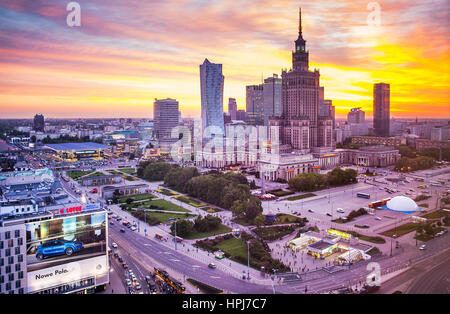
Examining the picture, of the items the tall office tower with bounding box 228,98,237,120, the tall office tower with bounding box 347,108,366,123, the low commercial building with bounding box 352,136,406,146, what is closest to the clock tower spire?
the low commercial building with bounding box 352,136,406,146

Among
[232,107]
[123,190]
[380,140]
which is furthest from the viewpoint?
[232,107]

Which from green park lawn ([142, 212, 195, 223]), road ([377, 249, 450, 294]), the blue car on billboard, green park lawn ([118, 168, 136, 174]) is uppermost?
the blue car on billboard

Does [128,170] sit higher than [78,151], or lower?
lower

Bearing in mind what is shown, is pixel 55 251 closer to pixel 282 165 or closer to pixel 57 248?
pixel 57 248

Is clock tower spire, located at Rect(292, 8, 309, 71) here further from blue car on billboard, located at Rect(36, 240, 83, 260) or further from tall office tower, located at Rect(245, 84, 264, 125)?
blue car on billboard, located at Rect(36, 240, 83, 260)

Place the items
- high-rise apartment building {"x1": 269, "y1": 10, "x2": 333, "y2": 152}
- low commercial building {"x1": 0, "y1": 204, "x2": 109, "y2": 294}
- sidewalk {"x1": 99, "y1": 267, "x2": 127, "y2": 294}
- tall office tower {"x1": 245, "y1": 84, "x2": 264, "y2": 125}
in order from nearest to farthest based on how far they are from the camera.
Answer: low commercial building {"x1": 0, "y1": 204, "x2": 109, "y2": 294}, sidewalk {"x1": 99, "y1": 267, "x2": 127, "y2": 294}, high-rise apartment building {"x1": 269, "y1": 10, "x2": 333, "y2": 152}, tall office tower {"x1": 245, "y1": 84, "x2": 264, "y2": 125}

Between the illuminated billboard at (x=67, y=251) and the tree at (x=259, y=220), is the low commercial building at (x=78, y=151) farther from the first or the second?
the illuminated billboard at (x=67, y=251)

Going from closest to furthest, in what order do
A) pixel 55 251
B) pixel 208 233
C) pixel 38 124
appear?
1. pixel 55 251
2. pixel 208 233
3. pixel 38 124

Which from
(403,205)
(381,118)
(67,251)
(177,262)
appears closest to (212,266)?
(177,262)
